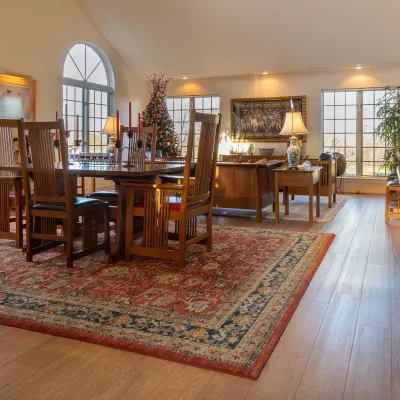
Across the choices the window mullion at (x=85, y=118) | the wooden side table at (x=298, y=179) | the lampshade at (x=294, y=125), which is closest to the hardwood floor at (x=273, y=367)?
the wooden side table at (x=298, y=179)

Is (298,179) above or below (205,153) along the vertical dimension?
below

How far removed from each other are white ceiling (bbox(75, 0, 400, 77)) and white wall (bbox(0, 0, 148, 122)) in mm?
426

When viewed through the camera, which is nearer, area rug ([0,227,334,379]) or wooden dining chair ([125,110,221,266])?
area rug ([0,227,334,379])

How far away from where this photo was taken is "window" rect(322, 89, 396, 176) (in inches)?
384

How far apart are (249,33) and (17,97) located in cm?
443

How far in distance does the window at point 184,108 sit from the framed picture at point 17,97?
3.97 m

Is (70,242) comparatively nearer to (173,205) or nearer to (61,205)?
(61,205)

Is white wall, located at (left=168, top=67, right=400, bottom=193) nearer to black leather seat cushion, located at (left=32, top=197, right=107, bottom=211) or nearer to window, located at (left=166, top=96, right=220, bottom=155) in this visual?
window, located at (left=166, top=96, right=220, bottom=155)

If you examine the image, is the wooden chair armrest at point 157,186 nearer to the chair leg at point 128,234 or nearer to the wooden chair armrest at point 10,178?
the chair leg at point 128,234

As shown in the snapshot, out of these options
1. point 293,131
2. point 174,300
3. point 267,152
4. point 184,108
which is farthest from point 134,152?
point 184,108

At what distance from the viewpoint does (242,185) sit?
6133 millimetres

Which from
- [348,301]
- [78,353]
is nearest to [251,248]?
[348,301]

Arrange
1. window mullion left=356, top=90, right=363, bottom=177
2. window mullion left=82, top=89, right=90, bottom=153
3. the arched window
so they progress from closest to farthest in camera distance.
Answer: the arched window
window mullion left=82, top=89, right=90, bottom=153
window mullion left=356, top=90, right=363, bottom=177

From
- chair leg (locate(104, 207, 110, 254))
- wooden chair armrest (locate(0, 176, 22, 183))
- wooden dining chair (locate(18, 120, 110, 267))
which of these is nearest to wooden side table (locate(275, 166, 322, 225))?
chair leg (locate(104, 207, 110, 254))
